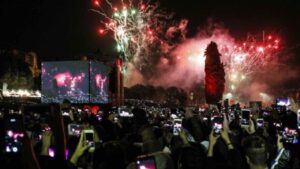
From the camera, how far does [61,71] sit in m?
43.3

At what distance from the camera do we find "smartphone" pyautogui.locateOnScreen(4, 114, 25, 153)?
9.74m

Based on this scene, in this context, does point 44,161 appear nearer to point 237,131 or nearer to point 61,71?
point 237,131

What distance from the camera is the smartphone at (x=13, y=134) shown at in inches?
384

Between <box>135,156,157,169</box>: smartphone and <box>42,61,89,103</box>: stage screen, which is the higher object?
<box>42,61,89,103</box>: stage screen

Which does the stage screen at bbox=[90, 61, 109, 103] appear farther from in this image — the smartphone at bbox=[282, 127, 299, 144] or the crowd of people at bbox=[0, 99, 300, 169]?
the smartphone at bbox=[282, 127, 299, 144]

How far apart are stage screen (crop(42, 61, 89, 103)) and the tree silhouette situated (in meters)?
11.6

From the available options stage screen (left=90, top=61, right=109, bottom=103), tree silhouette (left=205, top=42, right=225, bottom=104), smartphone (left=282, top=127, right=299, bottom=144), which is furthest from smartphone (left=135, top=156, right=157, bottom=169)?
tree silhouette (left=205, top=42, right=225, bottom=104)

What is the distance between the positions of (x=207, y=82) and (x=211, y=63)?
231cm

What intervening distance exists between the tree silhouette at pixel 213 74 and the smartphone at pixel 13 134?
3737 cm

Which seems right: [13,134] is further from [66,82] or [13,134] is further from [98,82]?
[98,82]

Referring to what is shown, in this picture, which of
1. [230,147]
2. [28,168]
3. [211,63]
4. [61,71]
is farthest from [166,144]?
[211,63]

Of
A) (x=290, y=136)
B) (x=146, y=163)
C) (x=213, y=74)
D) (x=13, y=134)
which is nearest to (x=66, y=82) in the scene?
(x=213, y=74)

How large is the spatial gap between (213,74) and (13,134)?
3862 cm

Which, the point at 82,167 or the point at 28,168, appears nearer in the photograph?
the point at 28,168
